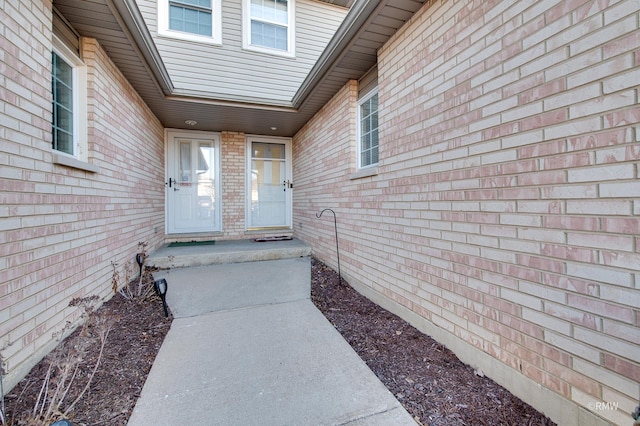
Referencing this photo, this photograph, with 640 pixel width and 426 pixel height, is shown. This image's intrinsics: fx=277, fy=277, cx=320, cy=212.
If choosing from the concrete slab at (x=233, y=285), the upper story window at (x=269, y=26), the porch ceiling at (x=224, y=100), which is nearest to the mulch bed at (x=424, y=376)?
the concrete slab at (x=233, y=285)

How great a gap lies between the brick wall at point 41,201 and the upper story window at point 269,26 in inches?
116

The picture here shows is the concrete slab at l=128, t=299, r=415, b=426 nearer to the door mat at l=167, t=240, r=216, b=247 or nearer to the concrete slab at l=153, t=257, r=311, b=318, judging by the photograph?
the concrete slab at l=153, t=257, r=311, b=318

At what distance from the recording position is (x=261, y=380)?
1.89 m

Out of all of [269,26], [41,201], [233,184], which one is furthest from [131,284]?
[269,26]

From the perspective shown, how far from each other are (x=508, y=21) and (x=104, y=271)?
13.7ft

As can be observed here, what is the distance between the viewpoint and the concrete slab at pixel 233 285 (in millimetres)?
3170

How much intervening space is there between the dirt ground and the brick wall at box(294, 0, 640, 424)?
0.15 m

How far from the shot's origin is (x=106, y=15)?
258cm

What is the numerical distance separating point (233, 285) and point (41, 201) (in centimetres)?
215

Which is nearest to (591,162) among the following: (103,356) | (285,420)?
(285,420)

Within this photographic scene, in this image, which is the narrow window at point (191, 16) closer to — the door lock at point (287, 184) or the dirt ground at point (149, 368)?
the door lock at point (287, 184)

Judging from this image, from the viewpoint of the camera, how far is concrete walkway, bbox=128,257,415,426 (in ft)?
5.20

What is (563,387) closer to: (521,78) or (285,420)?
(285,420)

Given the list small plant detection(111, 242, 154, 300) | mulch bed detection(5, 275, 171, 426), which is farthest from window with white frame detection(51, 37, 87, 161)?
mulch bed detection(5, 275, 171, 426)
